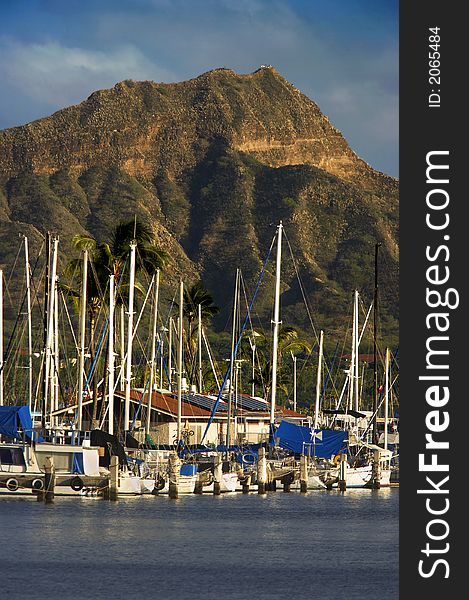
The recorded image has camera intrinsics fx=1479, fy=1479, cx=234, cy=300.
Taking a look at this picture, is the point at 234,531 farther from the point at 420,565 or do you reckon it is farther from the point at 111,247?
the point at 111,247

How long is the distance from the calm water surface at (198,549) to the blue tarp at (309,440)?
350cm

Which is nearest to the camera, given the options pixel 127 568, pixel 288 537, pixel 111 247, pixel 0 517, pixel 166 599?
pixel 166 599

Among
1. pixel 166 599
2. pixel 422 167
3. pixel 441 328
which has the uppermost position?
pixel 422 167

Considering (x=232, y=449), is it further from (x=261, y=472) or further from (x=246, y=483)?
(x=261, y=472)

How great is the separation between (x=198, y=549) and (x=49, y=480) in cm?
1507

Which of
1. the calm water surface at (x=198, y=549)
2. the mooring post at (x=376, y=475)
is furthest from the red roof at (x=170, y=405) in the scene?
the calm water surface at (x=198, y=549)

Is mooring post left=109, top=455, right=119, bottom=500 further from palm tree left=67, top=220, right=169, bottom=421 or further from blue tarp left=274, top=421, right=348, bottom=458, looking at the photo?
palm tree left=67, top=220, right=169, bottom=421

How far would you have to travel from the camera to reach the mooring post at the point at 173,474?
254 feet

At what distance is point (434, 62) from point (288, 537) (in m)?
32.9

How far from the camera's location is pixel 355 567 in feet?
175

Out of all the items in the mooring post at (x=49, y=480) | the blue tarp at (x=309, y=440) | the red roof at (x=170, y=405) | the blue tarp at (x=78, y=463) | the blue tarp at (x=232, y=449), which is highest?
the red roof at (x=170, y=405)

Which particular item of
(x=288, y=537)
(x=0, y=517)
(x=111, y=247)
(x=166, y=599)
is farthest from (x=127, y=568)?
(x=111, y=247)

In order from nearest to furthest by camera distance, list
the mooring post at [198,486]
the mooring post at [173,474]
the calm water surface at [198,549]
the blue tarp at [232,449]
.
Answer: the calm water surface at [198,549]
the mooring post at [173,474]
the mooring post at [198,486]
the blue tarp at [232,449]

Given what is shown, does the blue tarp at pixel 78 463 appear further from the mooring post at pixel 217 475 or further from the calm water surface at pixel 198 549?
the mooring post at pixel 217 475
